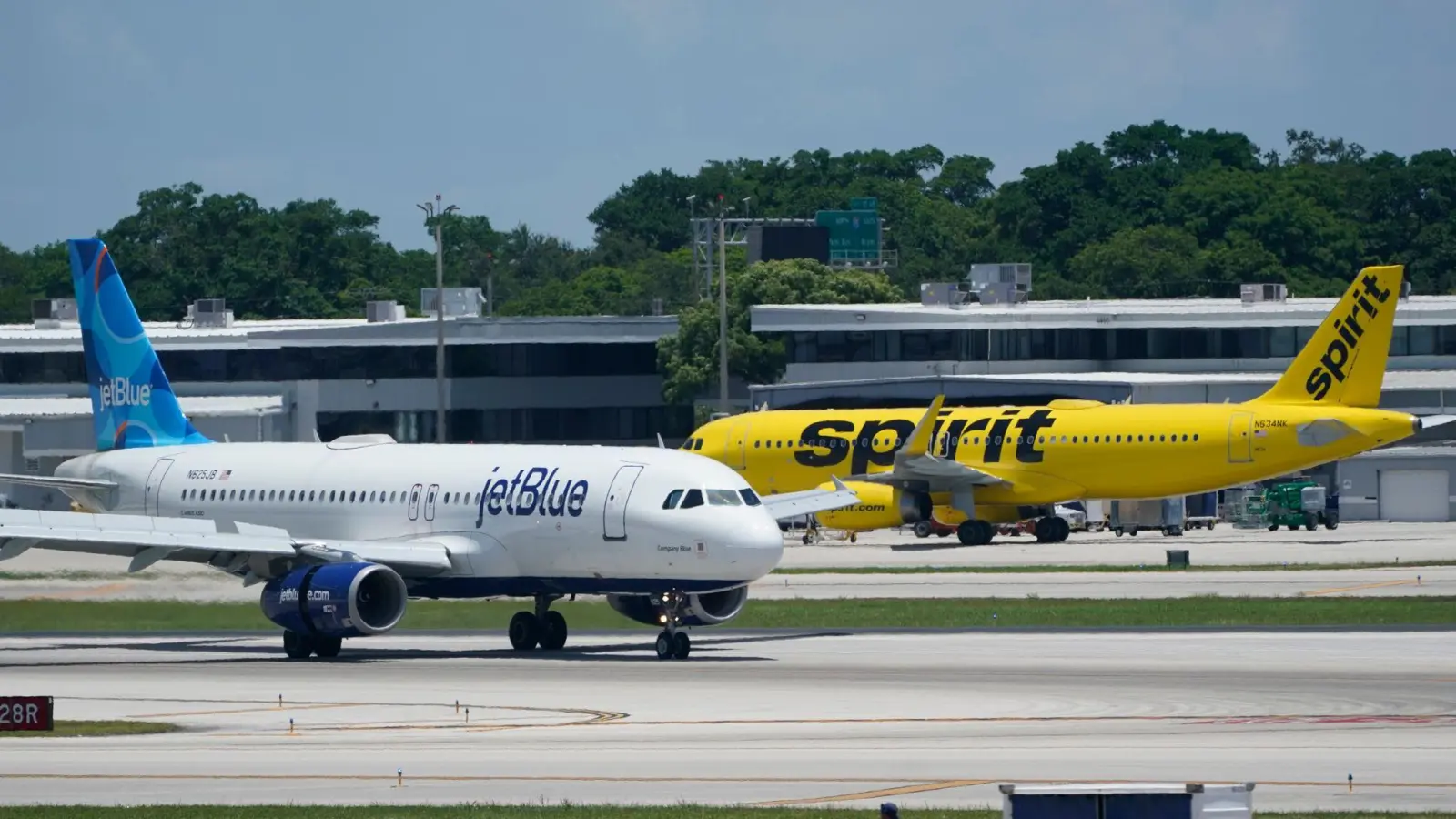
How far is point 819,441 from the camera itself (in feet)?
275

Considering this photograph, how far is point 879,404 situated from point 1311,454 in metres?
29.8

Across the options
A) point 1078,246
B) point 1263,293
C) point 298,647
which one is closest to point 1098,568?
point 298,647

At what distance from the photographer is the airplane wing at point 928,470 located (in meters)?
78.9

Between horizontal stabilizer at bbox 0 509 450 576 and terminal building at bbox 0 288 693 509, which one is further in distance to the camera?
terminal building at bbox 0 288 693 509

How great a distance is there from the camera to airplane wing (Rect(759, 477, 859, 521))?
4472 centimetres

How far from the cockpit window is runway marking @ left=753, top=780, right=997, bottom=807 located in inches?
634

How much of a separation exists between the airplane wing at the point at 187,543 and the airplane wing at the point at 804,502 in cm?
666

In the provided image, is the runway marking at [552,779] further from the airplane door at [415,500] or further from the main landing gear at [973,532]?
the main landing gear at [973,532]

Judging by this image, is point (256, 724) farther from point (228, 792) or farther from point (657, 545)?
point (657, 545)

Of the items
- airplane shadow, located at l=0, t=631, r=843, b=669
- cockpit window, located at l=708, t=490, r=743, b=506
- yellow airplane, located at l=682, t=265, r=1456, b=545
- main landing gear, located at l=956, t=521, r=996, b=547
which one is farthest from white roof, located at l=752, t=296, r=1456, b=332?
cockpit window, located at l=708, t=490, r=743, b=506

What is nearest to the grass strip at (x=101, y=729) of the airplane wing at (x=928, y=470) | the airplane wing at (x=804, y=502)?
the airplane wing at (x=804, y=502)

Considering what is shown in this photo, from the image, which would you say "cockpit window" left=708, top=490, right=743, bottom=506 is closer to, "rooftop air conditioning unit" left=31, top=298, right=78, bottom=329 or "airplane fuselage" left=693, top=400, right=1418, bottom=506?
"airplane fuselage" left=693, top=400, right=1418, bottom=506

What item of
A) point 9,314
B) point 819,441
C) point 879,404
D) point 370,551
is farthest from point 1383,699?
point 9,314

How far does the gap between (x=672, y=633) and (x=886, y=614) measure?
10.2 metres
